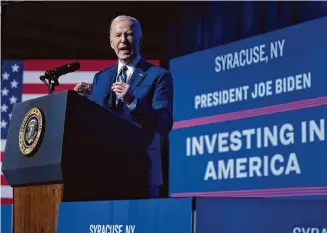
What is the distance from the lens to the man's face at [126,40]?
5.12ft

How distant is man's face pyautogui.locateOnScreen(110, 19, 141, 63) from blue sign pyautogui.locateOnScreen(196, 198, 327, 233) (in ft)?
2.94

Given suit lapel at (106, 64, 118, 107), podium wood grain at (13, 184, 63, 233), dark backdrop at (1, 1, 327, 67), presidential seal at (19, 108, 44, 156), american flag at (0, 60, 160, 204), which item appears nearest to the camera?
podium wood grain at (13, 184, 63, 233)

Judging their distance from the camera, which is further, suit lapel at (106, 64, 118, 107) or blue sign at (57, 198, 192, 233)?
suit lapel at (106, 64, 118, 107)

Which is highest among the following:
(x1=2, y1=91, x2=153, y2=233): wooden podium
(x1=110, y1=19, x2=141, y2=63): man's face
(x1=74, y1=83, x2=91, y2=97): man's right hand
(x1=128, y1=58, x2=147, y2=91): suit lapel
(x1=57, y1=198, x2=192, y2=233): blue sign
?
(x1=110, y1=19, x2=141, y2=63): man's face

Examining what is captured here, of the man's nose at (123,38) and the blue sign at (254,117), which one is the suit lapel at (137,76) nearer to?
the man's nose at (123,38)

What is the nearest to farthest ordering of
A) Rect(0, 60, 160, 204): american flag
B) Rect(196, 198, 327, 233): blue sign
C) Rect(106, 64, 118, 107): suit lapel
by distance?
Rect(196, 198, 327, 233): blue sign
Rect(106, 64, 118, 107): suit lapel
Rect(0, 60, 160, 204): american flag

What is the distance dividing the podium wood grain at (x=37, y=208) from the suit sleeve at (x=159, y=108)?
0.31 m

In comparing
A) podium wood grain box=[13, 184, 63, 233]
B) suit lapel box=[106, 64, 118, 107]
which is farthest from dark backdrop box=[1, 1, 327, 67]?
podium wood grain box=[13, 184, 63, 233]

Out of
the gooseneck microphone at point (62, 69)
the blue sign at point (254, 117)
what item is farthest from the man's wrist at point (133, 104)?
the blue sign at point (254, 117)

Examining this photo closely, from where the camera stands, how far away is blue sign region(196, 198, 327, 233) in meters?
0.74

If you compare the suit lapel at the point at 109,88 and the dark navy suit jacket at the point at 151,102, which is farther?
the suit lapel at the point at 109,88

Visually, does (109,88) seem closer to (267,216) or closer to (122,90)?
(122,90)

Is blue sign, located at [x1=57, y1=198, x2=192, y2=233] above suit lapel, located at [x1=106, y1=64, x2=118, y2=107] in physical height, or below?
below

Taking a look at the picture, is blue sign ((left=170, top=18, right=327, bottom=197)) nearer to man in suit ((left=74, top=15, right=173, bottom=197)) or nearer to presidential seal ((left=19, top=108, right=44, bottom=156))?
man in suit ((left=74, top=15, right=173, bottom=197))
